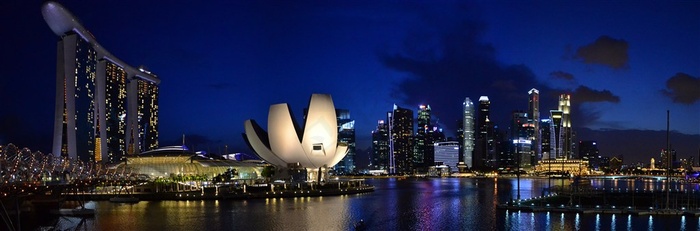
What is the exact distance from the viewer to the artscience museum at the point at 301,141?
5434 centimetres

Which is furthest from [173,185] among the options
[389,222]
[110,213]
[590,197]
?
[590,197]

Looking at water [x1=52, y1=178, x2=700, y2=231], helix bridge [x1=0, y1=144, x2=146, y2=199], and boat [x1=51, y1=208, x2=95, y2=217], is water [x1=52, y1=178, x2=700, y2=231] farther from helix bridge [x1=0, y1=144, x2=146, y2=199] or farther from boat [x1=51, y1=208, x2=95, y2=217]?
helix bridge [x1=0, y1=144, x2=146, y2=199]

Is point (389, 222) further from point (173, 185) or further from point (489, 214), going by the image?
point (173, 185)

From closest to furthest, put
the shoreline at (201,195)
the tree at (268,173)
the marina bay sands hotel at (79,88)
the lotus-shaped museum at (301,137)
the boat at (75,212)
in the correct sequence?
the boat at (75,212) < the shoreline at (201,195) < the marina bay sands hotel at (79,88) < the lotus-shaped museum at (301,137) < the tree at (268,173)

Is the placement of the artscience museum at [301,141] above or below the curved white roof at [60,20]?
below

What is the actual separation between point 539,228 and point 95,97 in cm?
4225

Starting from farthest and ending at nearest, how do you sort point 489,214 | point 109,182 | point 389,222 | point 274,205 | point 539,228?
point 109,182, point 274,205, point 489,214, point 389,222, point 539,228

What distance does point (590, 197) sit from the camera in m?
38.4

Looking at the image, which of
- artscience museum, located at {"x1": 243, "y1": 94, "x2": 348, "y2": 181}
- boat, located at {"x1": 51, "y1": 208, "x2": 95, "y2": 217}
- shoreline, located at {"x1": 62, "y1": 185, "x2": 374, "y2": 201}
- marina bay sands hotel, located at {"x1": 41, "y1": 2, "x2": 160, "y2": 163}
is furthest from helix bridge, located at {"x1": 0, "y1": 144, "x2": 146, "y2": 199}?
artscience museum, located at {"x1": 243, "y1": 94, "x2": 348, "y2": 181}

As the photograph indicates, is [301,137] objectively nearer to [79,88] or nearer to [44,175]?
[79,88]

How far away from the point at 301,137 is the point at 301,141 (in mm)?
365

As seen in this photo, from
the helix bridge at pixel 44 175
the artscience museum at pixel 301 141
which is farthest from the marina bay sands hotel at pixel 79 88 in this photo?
the artscience museum at pixel 301 141

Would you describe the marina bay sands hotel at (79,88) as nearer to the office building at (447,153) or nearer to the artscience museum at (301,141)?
the artscience museum at (301,141)

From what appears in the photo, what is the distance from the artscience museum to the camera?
5434 cm
